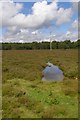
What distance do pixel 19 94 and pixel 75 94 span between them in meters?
4.23

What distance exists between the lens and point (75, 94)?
19375 millimetres

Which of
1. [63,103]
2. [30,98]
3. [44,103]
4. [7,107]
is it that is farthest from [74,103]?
[7,107]

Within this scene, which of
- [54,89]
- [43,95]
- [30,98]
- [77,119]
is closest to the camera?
[77,119]

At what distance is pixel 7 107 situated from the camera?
15.4 meters

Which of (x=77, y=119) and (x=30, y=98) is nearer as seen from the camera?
(x=77, y=119)

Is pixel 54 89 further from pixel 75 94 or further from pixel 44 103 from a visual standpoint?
pixel 44 103

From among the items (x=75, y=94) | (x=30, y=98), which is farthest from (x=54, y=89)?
(x=30, y=98)

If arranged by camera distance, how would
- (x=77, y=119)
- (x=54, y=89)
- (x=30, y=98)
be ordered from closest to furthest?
(x=77, y=119), (x=30, y=98), (x=54, y=89)

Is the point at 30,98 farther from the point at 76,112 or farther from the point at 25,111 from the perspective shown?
the point at 76,112

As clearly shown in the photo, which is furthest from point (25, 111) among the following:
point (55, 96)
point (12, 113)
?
point (55, 96)

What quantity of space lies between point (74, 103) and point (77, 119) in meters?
3.29

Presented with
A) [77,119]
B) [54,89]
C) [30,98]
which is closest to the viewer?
[77,119]

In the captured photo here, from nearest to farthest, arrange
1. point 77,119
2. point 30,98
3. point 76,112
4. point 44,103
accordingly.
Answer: point 77,119 < point 76,112 < point 44,103 < point 30,98

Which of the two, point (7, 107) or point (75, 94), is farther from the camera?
point (75, 94)
